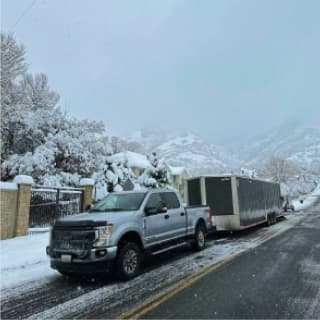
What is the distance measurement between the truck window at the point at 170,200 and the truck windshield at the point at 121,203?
92 cm

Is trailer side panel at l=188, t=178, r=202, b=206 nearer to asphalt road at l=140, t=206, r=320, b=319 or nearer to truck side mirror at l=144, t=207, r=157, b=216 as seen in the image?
asphalt road at l=140, t=206, r=320, b=319

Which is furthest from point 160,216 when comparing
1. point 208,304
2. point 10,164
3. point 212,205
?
point 10,164

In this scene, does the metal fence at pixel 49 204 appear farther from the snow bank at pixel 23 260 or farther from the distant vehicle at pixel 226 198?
the distant vehicle at pixel 226 198

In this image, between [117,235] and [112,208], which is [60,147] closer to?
[112,208]

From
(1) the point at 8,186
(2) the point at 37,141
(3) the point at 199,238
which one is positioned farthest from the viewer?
(2) the point at 37,141

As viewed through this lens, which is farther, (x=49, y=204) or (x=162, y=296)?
(x=49, y=204)

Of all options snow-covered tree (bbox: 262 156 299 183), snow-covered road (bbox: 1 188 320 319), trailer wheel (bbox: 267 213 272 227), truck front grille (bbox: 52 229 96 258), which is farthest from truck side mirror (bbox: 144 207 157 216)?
snow-covered tree (bbox: 262 156 299 183)

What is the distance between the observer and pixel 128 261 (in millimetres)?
6750

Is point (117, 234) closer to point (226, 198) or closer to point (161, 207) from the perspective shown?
point (161, 207)

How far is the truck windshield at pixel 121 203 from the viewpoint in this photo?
308 inches

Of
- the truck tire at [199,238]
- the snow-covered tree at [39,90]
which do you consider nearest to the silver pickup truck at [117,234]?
the truck tire at [199,238]

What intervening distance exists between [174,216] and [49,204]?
704 centimetres

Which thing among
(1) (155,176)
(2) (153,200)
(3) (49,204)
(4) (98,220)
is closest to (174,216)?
(2) (153,200)

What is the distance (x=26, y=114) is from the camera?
20.8 metres
